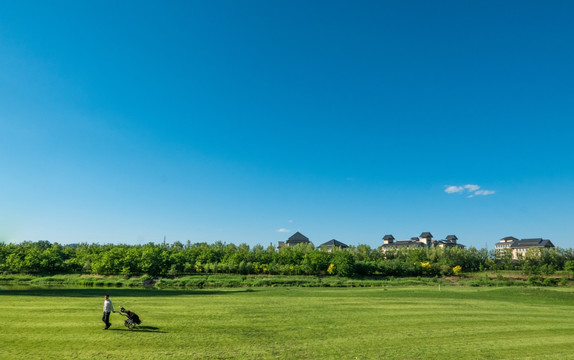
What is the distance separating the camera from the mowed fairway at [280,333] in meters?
17.6

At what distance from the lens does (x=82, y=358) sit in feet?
52.1

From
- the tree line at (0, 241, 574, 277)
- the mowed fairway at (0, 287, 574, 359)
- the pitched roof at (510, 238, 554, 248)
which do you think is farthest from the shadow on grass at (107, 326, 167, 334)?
the pitched roof at (510, 238, 554, 248)

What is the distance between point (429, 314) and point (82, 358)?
28.4 metres

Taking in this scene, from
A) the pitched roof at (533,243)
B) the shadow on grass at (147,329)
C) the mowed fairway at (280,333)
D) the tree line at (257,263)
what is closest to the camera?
the mowed fairway at (280,333)

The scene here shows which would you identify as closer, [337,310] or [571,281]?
[337,310]

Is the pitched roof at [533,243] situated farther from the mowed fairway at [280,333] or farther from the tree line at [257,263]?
the mowed fairway at [280,333]

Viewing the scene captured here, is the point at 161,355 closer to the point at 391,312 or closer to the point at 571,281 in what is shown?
the point at 391,312

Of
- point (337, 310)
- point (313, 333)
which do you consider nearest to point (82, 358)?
point (313, 333)

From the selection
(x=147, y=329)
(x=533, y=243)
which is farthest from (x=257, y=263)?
(x=533, y=243)

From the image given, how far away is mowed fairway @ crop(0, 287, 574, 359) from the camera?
692 inches

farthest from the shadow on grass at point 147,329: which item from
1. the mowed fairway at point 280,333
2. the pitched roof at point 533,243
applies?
the pitched roof at point 533,243

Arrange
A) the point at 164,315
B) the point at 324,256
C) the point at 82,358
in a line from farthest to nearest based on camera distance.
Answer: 1. the point at 324,256
2. the point at 164,315
3. the point at 82,358

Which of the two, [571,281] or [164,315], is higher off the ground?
[164,315]

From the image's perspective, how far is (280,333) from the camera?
874 inches
